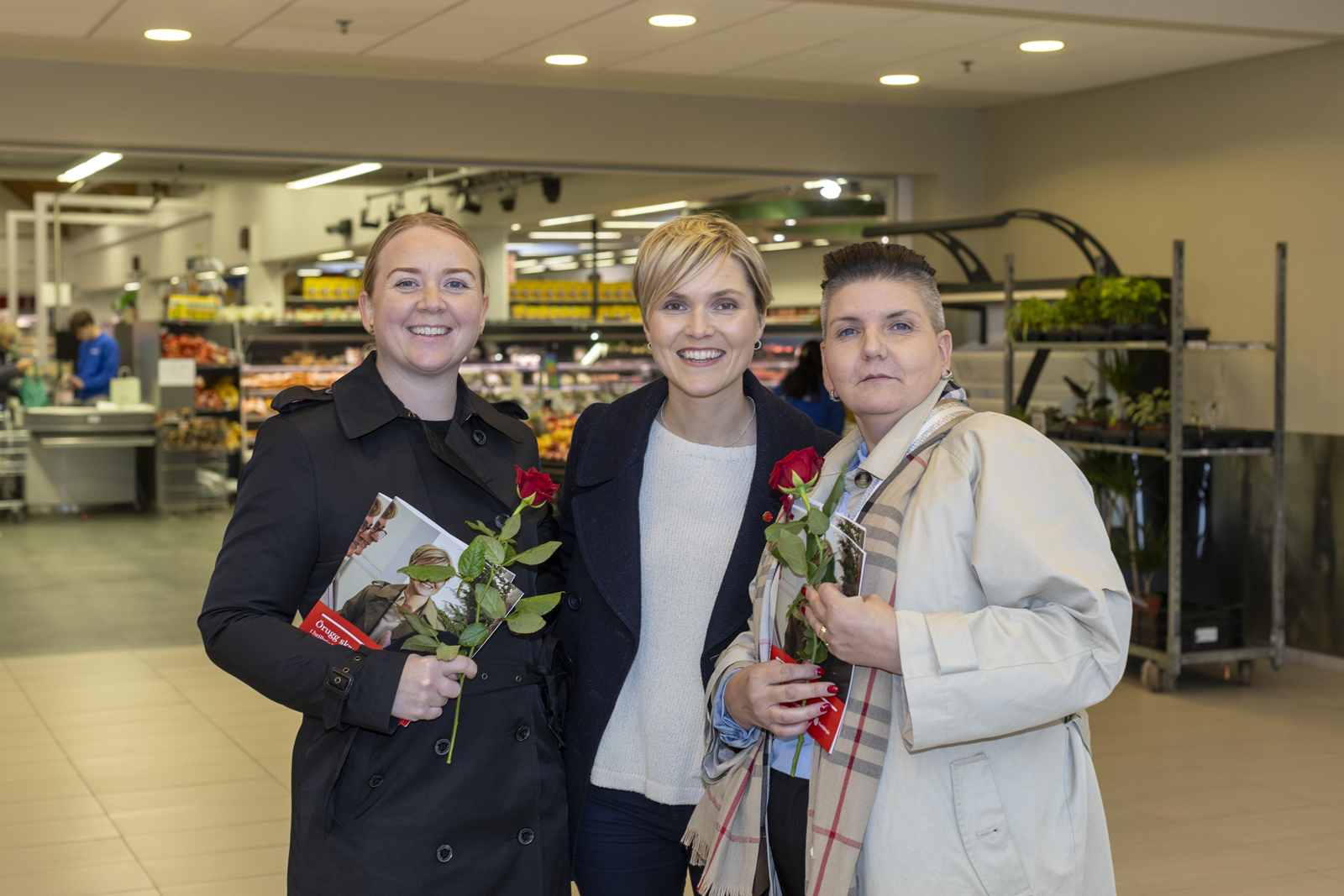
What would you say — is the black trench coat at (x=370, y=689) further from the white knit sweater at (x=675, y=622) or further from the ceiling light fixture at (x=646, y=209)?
the ceiling light fixture at (x=646, y=209)

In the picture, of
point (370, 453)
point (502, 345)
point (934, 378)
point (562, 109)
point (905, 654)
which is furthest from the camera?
point (502, 345)

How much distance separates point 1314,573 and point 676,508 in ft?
18.0

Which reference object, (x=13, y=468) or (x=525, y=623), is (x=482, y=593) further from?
(x=13, y=468)

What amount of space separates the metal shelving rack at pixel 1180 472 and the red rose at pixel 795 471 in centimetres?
464

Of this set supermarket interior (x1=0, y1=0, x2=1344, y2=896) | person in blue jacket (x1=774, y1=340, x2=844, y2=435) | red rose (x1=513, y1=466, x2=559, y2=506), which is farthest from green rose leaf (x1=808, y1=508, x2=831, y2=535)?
person in blue jacket (x1=774, y1=340, x2=844, y2=435)

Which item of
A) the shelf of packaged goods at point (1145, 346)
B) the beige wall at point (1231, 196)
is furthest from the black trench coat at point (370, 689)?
the beige wall at point (1231, 196)

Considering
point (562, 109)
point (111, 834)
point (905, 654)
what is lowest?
point (111, 834)

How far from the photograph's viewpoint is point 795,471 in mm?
1632

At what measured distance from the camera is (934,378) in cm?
168

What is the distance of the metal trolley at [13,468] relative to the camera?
473 inches

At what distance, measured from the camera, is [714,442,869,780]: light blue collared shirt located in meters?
1.69

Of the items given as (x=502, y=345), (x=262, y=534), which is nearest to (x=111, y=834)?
(x=262, y=534)

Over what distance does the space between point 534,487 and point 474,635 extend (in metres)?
0.23

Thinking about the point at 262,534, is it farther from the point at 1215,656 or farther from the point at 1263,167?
the point at 1263,167
